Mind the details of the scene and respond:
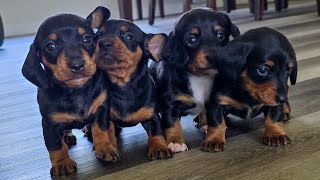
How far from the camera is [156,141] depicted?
1.40m

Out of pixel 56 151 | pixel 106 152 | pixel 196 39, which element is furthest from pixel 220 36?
pixel 56 151

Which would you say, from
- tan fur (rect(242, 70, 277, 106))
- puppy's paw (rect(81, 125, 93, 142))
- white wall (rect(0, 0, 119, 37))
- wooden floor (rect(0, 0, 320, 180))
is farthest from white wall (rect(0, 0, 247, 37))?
tan fur (rect(242, 70, 277, 106))

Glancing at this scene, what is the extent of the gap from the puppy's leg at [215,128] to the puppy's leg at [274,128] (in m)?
0.15

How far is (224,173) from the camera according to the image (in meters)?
1.25

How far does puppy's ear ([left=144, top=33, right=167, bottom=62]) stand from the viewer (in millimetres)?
1401

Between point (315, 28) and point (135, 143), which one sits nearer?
point (135, 143)

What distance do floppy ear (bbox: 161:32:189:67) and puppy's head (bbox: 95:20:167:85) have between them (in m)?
0.02

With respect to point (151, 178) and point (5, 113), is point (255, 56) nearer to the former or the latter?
point (151, 178)

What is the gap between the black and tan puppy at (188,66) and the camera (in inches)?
55.1

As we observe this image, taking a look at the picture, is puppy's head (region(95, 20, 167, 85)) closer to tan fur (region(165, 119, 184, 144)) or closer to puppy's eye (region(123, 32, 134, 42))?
puppy's eye (region(123, 32, 134, 42))

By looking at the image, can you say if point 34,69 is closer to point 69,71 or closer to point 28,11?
point 69,71

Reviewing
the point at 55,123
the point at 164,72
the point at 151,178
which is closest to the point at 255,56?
the point at 164,72

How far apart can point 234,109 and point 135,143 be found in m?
0.36

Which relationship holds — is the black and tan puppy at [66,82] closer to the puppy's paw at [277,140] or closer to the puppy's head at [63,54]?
the puppy's head at [63,54]
